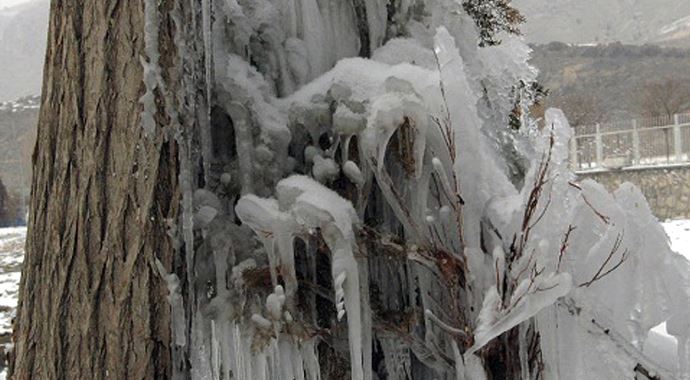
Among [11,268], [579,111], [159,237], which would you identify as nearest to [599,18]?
[579,111]

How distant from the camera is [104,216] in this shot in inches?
79.5

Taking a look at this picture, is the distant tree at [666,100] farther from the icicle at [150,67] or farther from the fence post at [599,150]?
the icicle at [150,67]

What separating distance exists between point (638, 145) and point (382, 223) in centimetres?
1607

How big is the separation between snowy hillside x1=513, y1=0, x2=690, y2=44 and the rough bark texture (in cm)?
8334

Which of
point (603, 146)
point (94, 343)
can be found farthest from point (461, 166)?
point (603, 146)

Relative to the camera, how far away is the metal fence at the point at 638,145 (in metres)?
15.9

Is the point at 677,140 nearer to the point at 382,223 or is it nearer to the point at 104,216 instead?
the point at 382,223

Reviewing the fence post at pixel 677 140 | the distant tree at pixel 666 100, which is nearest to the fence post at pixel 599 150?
the fence post at pixel 677 140

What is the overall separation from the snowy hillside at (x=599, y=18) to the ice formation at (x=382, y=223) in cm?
8294

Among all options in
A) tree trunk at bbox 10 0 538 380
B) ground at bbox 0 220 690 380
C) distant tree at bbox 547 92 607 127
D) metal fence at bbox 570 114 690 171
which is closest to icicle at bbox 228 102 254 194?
tree trunk at bbox 10 0 538 380

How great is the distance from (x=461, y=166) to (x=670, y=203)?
48.3ft

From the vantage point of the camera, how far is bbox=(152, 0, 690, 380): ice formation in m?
1.90

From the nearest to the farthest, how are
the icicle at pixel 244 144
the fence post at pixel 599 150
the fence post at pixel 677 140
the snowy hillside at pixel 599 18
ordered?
the icicle at pixel 244 144 → the fence post at pixel 677 140 → the fence post at pixel 599 150 → the snowy hillside at pixel 599 18

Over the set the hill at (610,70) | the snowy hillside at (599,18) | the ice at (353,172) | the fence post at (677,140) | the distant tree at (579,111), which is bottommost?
the ice at (353,172)
